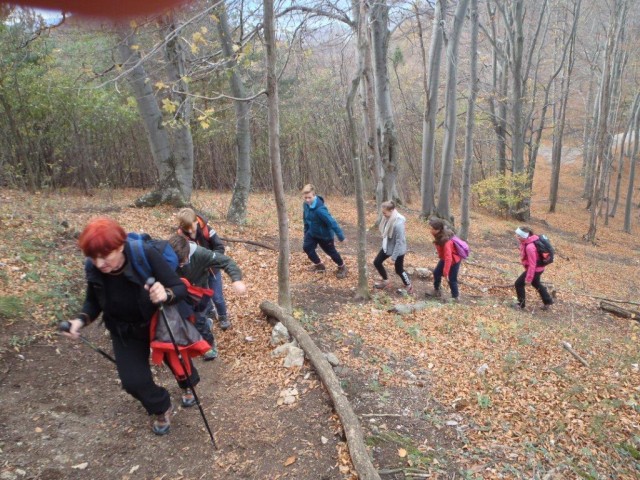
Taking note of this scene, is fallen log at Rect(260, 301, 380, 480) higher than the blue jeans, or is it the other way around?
the blue jeans

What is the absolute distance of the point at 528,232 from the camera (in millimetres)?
6824

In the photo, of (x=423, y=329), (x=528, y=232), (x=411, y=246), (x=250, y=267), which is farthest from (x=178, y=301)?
(x=411, y=246)

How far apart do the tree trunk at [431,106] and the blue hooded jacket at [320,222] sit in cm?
743

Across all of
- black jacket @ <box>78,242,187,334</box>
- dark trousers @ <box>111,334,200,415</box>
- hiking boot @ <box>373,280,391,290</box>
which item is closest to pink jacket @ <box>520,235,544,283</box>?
hiking boot @ <box>373,280,391,290</box>

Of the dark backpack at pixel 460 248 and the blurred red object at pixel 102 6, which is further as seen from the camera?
the dark backpack at pixel 460 248

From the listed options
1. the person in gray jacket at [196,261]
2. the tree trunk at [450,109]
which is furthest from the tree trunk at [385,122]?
the person in gray jacket at [196,261]

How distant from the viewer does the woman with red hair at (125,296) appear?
244 centimetres

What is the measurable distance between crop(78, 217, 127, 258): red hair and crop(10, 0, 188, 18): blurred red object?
129 centimetres

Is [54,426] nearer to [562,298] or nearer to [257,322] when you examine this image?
[257,322]

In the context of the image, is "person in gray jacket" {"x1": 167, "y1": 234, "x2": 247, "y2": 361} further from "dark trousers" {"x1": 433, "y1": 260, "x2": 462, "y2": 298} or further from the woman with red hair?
"dark trousers" {"x1": 433, "y1": 260, "x2": 462, "y2": 298}

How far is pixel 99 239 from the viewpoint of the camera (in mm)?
2410

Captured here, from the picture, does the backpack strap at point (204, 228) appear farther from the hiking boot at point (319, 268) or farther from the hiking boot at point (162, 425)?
the hiking boot at point (319, 268)

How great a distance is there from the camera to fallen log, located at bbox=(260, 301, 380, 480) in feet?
9.61

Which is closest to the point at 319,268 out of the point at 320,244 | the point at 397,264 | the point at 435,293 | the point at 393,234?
the point at 320,244
